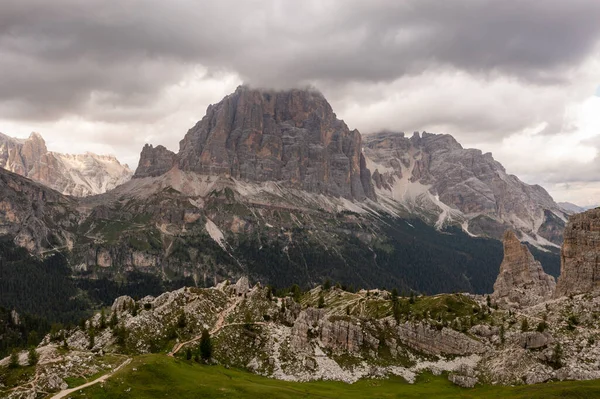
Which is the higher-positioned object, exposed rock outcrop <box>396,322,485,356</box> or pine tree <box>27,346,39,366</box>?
pine tree <box>27,346,39,366</box>

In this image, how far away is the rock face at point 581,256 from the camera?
17475cm

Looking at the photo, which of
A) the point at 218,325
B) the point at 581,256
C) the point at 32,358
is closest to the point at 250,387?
the point at 32,358

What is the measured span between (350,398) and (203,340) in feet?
153

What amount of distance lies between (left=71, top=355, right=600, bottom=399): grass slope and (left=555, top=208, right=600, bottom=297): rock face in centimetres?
8276

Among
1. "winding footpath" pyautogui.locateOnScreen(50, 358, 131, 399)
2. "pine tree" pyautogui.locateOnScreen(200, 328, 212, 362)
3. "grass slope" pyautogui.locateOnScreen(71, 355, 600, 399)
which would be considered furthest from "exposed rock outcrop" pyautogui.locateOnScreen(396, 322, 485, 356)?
"winding footpath" pyautogui.locateOnScreen(50, 358, 131, 399)

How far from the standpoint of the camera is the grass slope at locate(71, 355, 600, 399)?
316 feet

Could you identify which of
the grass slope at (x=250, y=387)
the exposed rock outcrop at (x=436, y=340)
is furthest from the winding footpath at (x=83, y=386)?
the exposed rock outcrop at (x=436, y=340)

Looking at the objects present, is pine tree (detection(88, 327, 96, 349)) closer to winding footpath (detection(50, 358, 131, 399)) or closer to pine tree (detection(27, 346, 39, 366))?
winding footpath (detection(50, 358, 131, 399))

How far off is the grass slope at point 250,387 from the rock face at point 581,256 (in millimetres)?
82758

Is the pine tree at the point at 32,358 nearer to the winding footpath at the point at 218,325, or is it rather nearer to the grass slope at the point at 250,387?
the grass slope at the point at 250,387

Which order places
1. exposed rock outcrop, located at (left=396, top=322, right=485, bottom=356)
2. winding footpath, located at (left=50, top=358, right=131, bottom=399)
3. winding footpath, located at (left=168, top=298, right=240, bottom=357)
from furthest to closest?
exposed rock outcrop, located at (left=396, top=322, right=485, bottom=356)
winding footpath, located at (left=168, top=298, right=240, bottom=357)
winding footpath, located at (left=50, top=358, right=131, bottom=399)

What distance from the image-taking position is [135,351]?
13362 centimetres

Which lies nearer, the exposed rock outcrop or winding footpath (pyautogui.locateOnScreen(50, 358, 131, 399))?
winding footpath (pyautogui.locateOnScreen(50, 358, 131, 399))

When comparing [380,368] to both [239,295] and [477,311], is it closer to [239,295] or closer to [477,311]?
[477,311]
